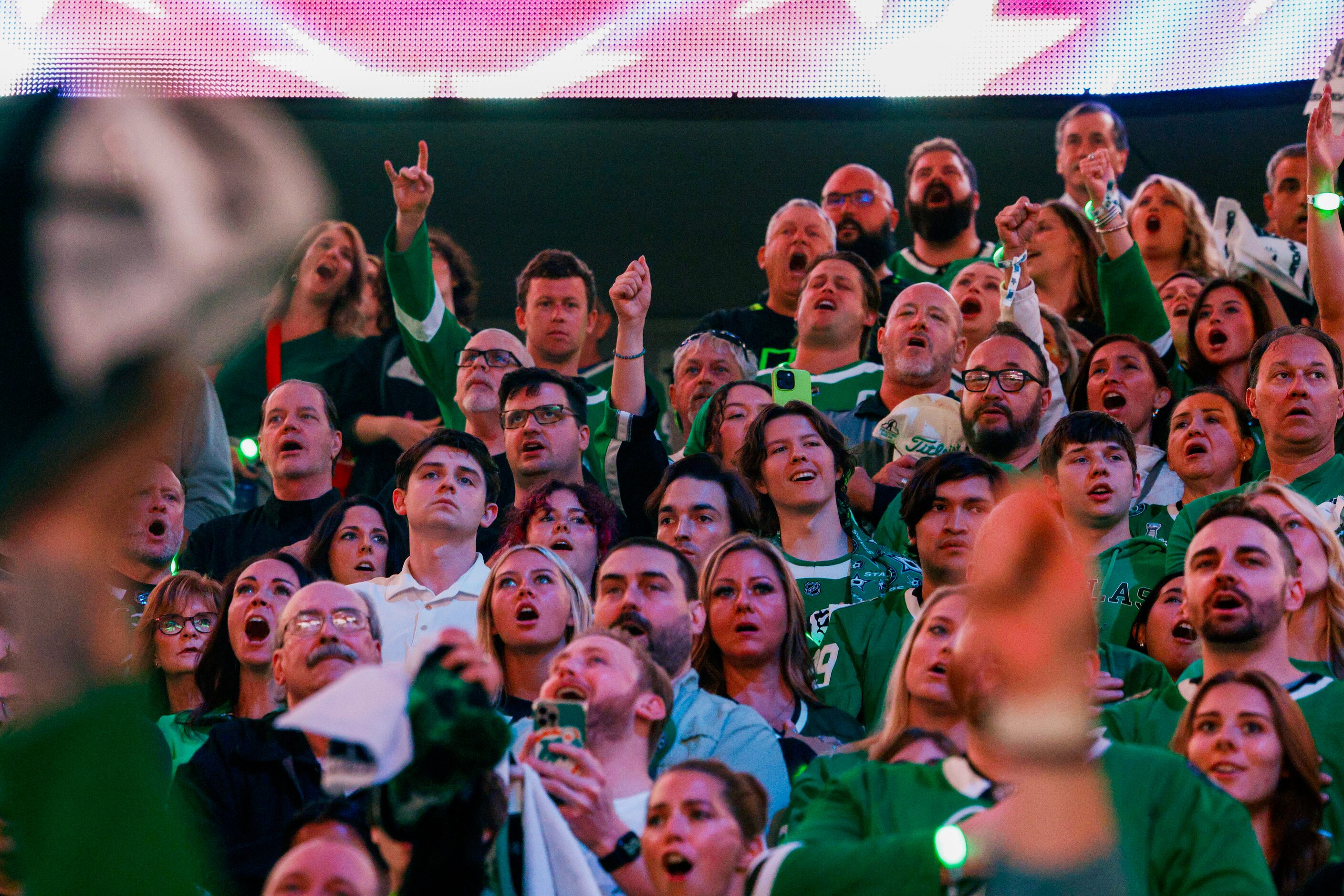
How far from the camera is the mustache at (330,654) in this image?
164 inches

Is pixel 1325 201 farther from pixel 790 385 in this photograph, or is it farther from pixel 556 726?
pixel 556 726

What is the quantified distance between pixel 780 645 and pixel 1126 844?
1.53m

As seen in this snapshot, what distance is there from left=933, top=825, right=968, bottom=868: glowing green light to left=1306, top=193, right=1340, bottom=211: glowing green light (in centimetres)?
336

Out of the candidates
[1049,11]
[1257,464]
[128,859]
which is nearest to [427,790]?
[128,859]

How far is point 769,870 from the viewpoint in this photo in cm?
319

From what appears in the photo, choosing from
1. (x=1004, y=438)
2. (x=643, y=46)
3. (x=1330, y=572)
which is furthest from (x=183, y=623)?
(x=643, y=46)

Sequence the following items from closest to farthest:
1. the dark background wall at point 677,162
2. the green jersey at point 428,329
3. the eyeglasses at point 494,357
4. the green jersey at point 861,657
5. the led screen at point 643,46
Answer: the green jersey at point 861,657, the eyeglasses at point 494,357, the green jersey at point 428,329, the led screen at point 643,46, the dark background wall at point 677,162

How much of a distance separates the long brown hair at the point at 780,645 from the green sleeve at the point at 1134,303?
2.21 metres

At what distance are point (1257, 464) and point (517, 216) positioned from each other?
14.6ft

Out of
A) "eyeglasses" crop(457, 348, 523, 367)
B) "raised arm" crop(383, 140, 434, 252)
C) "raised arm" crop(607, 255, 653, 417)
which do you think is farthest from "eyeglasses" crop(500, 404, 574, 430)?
"raised arm" crop(383, 140, 434, 252)

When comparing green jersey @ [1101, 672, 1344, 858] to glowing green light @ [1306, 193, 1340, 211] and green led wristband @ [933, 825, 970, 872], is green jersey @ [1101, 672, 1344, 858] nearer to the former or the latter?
green led wristband @ [933, 825, 970, 872]

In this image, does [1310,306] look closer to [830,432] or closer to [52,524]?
[830,432]

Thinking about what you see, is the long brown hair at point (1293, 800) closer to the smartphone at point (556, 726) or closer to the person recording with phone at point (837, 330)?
the smartphone at point (556, 726)

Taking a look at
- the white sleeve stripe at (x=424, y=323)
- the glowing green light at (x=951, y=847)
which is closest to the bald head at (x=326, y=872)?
the glowing green light at (x=951, y=847)
